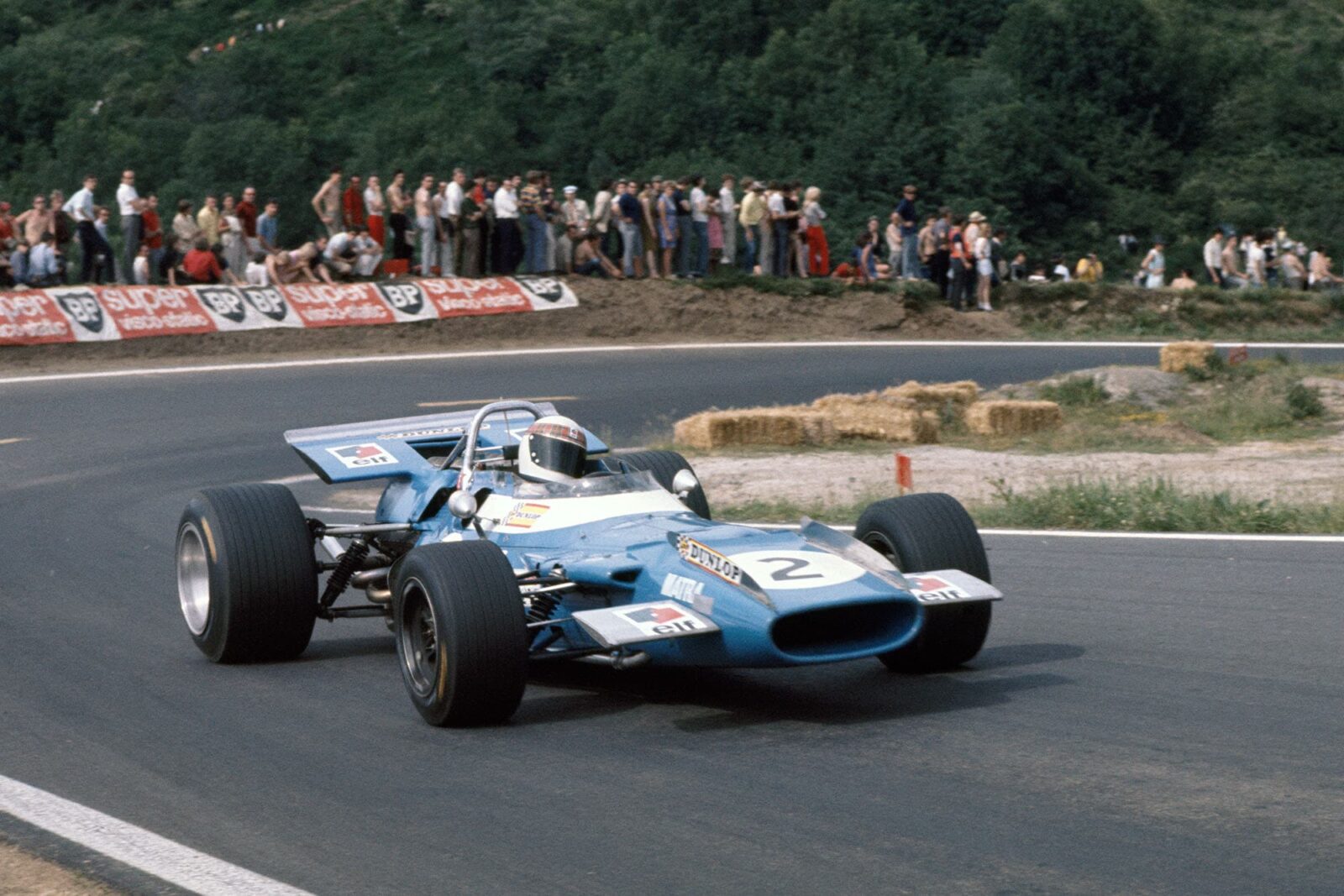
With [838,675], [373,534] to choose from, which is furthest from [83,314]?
[838,675]

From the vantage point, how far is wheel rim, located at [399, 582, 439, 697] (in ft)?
26.0

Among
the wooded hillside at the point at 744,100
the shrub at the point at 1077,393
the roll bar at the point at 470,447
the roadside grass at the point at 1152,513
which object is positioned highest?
the wooded hillside at the point at 744,100

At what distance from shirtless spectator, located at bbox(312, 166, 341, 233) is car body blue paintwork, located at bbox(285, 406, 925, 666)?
17360 millimetres

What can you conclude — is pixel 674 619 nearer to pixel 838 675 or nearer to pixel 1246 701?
pixel 838 675

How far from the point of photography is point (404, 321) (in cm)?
2895

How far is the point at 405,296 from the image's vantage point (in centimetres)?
2892

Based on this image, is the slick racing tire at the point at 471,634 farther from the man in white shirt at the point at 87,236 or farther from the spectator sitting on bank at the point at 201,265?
the spectator sitting on bank at the point at 201,265

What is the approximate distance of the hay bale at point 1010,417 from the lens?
815 inches

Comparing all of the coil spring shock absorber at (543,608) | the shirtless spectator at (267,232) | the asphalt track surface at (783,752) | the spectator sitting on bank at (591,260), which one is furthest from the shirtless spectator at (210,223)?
the coil spring shock absorber at (543,608)

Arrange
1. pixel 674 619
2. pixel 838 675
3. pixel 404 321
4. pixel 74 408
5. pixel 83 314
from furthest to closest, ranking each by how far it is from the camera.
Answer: pixel 404 321, pixel 83 314, pixel 74 408, pixel 838 675, pixel 674 619

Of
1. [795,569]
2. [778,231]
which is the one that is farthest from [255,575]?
[778,231]

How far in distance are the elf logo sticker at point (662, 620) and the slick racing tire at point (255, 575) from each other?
2.43m

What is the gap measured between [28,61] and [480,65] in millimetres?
25435

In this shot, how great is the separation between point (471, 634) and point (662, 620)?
77 centimetres
